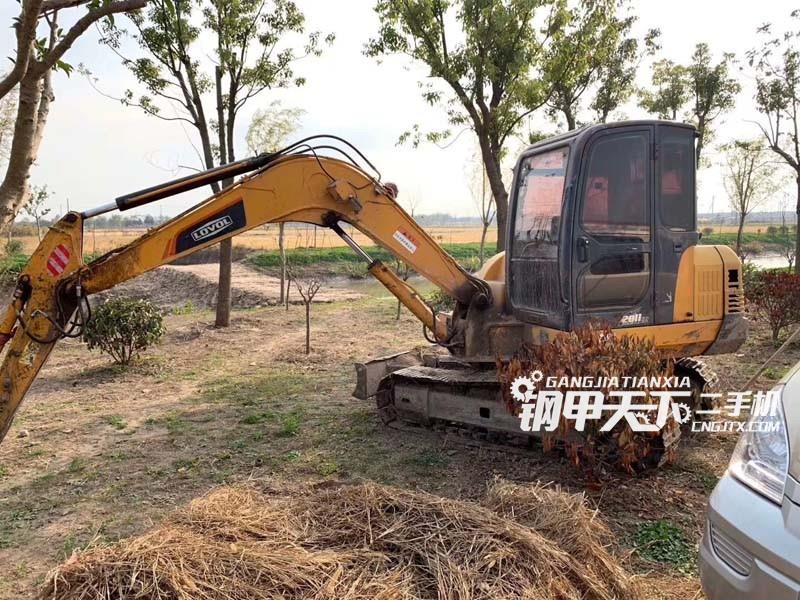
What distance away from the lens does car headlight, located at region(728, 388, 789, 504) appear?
210cm

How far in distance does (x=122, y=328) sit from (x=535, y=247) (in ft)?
19.5

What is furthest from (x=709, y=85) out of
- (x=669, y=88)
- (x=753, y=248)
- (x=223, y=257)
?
(x=753, y=248)

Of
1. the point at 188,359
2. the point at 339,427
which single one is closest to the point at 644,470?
the point at 339,427

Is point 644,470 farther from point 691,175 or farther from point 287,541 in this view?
point 287,541

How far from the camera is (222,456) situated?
5.21 meters

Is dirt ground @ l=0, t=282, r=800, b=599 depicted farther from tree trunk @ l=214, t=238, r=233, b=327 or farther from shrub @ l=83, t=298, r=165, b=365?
tree trunk @ l=214, t=238, r=233, b=327

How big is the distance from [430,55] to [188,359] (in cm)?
689

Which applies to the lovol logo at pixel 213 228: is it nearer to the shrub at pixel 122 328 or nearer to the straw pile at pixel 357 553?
the straw pile at pixel 357 553

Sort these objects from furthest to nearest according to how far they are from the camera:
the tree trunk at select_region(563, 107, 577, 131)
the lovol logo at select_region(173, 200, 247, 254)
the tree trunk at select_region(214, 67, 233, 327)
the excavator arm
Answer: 1. the tree trunk at select_region(563, 107, 577, 131)
2. the tree trunk at select_region(214, 67, 233, 327)
3. the lovol logo at select_region(173, 200, 247, 254)
4. the excavator arm

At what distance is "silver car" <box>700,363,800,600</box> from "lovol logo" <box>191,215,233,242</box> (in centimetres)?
351

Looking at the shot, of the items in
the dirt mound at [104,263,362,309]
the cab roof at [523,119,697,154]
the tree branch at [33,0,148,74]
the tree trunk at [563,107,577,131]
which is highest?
the tree trunk at [563,107,577,131]

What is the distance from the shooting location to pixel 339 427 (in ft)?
19.4

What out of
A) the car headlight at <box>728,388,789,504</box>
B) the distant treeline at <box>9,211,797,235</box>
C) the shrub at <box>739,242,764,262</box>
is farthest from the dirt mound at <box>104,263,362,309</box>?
the shrub at <box>739,242,764,262</box>

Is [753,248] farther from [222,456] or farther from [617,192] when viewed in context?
[222,456]
